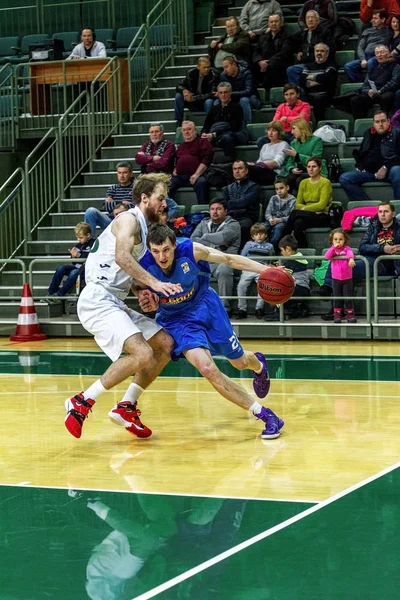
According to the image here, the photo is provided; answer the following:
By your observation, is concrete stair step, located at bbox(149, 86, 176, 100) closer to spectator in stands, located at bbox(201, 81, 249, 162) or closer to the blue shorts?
spectator in stands, located at bbox(201, 81, 249, 162)

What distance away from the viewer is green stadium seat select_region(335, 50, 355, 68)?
17.5m

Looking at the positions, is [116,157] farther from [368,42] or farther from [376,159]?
[376,159]

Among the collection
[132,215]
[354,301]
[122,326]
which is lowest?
[354,301]

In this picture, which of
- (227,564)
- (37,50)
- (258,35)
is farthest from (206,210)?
(227,564)

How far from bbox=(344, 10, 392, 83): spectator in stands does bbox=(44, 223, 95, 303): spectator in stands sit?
4.92 meters

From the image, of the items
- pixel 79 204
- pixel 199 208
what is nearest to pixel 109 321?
pixel 199 208

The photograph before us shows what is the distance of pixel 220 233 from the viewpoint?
14.2m

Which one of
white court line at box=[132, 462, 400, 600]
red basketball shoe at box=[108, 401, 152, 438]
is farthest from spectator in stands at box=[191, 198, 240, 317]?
white court line at box=[132, 462, 400, 600]

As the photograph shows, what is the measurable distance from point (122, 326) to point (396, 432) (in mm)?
2073

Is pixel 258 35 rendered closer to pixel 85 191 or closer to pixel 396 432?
pixel 85 191

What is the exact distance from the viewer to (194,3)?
20.4m

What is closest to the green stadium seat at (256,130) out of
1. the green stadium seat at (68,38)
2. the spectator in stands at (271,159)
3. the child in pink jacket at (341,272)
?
the spectator in stands at (271,159)

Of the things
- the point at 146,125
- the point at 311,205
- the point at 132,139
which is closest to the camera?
the point at 311,205

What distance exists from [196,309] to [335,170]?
7698 mm
